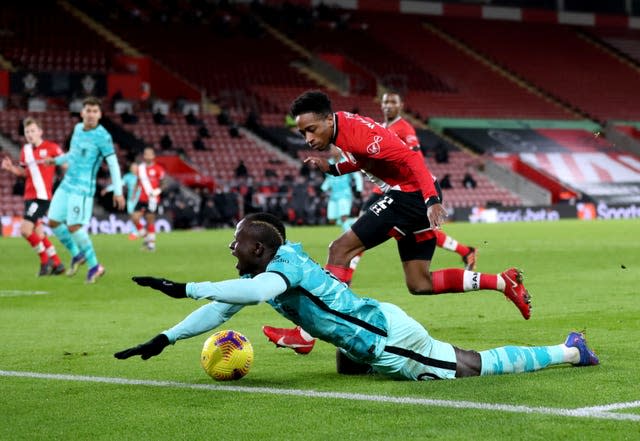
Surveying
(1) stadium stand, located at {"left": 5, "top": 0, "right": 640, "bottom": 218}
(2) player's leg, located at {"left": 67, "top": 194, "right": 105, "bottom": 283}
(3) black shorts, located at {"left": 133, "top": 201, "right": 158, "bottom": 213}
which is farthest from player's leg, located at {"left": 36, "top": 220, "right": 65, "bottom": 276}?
(1) stadium stand, located at {"left": 5, "top": 0, "right": 640, "bottom": 218}

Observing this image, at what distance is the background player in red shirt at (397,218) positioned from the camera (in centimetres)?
785

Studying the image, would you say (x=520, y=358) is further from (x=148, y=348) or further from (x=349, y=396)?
(x=148, y=348)

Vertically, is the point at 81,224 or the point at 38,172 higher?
the point at 38,172

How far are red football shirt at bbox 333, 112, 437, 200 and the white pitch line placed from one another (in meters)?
2.10

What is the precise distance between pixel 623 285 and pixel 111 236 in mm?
20068

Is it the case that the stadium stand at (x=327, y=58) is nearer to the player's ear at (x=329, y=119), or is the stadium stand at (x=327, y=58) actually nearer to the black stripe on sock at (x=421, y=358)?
the player's ear at (x=329, y=119)

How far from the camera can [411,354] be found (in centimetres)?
633

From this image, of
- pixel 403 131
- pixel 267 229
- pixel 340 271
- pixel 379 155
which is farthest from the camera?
pixel 403 131

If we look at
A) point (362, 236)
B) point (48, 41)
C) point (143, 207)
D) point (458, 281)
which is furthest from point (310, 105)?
point (48, 41)

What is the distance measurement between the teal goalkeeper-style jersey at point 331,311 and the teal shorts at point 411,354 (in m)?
0.06

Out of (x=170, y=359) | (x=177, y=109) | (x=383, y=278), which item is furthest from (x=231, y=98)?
(x=170, y=359)

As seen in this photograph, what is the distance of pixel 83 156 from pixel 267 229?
9.61 m

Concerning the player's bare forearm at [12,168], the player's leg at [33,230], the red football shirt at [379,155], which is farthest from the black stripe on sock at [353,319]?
the player's leg at [33,230]

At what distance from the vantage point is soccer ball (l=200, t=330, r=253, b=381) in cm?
669
